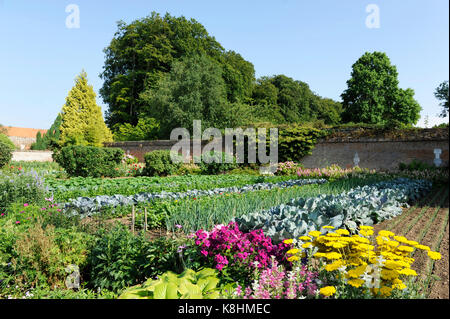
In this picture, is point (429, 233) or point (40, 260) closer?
point (40, 260)

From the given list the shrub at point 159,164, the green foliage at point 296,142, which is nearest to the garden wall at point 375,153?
the green foliage at point 296,142

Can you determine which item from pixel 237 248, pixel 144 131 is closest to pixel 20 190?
pixel 237 248

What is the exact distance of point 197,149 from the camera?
17922mm

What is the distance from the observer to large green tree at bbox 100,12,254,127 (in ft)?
77.4

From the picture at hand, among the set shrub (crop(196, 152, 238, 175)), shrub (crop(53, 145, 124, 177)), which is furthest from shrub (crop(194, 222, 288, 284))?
shrub (crop(196, 152, 238, 175))

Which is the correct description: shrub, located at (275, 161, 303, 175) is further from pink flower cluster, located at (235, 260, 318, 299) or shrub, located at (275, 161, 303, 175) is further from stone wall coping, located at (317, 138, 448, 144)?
pink flower cluster, located at (235, 260, 318, 299)

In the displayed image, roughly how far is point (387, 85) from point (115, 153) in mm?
20968

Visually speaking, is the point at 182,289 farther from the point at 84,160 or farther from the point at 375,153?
the point at 375,153

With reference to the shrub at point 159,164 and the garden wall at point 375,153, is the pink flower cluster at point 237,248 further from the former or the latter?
the garden wall at point 375,153

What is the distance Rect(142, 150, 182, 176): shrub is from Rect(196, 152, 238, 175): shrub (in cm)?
134
